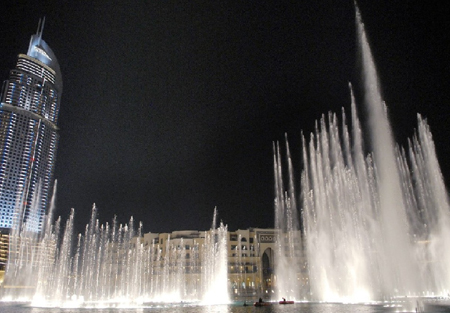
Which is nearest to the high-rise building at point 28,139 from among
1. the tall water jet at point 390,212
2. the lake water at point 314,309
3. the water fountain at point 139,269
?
the water fountain at point 139,269

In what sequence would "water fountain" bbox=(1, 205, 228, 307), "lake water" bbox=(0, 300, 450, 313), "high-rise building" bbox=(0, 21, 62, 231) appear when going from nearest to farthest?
1. "lake water" bbox=(0, 300, 450, 313)
2. "water fountain" bbox=(1, 205, 228, 307)
3. "high-rise building" bbox=(0, 21, 62, 231)

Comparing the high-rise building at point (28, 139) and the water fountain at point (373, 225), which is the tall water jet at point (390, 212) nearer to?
the water fountain at point (373, 225)

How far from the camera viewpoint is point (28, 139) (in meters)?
109

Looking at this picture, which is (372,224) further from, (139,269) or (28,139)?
(28,139)

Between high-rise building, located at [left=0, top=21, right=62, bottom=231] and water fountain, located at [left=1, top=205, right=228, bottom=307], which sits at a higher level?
high-rise building, located at [left=0, top=21, right=62, bottom=231]

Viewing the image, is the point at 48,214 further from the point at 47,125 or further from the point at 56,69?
the point at 56,69

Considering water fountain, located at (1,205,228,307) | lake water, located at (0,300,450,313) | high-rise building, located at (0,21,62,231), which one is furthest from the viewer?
high-rise building, located at (0,21,62,231)

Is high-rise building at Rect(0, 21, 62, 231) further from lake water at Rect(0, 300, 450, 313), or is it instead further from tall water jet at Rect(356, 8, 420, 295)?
tall water jet at Rect(356, 8, 420, 295)

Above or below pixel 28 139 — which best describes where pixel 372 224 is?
below

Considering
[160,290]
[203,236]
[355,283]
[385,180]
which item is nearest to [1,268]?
[160,290]

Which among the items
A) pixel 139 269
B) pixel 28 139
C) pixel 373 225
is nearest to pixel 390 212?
pixel 373 225

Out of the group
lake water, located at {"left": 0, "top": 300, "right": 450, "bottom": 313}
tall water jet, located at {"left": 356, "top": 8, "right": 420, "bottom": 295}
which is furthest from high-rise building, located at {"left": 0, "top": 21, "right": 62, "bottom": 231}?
tall water jet, located at {"left": 356, "top": 8, "right": 420, "bottom": 295}

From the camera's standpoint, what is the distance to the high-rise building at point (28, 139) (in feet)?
336

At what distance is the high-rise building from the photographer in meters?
102
